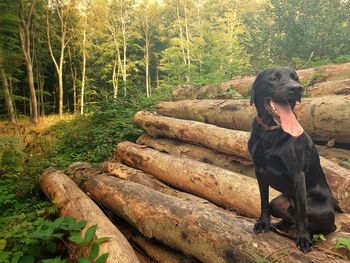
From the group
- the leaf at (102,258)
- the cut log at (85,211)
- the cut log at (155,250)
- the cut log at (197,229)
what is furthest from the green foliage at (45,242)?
the cut log at (155,250)

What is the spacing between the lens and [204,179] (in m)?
5.29

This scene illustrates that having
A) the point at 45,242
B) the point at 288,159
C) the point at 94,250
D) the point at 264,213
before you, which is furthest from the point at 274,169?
the point at 45,242

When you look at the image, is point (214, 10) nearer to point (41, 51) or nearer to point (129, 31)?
point (129, 31)

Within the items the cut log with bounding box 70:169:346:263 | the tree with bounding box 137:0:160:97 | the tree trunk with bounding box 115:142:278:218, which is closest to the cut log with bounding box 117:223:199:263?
the cut log with bounding box 70:169:346:263

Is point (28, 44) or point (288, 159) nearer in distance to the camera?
point (288, 159)

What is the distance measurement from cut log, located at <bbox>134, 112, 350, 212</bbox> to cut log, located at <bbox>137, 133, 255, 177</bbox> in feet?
0.53

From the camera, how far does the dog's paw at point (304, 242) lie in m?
2.54

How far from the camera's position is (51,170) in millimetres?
7031

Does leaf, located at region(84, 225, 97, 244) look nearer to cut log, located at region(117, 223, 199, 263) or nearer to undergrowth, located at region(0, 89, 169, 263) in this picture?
undergrowth, located at region(0, 89, 169, 263)

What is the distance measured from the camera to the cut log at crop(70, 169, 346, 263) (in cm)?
279

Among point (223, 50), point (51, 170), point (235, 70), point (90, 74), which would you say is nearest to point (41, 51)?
point (90, 74)

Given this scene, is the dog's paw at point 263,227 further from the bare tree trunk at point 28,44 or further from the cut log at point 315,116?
the bare tree trunk at point 28,44

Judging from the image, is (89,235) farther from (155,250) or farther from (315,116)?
(315,116)

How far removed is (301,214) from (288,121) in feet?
2.59
